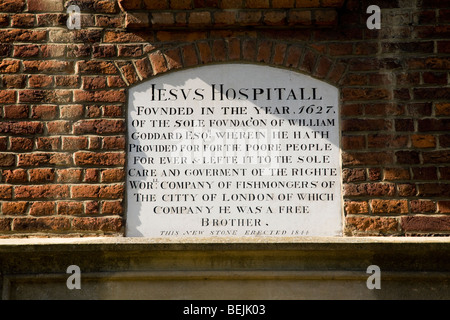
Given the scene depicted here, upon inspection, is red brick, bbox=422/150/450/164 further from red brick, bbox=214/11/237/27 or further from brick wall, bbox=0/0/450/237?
red brick, bbox=214/11/237/27

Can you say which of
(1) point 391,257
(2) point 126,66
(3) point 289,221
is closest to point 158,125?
(2) point 126,66

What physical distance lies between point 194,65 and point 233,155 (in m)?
0.60

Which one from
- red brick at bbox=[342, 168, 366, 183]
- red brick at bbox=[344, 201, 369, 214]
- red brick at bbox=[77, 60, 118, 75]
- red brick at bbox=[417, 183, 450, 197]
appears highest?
red brick at bbox=[77, 60, 118, 75]

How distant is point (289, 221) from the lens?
3.38 meters

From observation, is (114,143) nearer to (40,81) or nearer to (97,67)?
(97,67)

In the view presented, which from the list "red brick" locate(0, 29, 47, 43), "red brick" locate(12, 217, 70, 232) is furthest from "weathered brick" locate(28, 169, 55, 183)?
"red brick" locate(0, 29, 47, 43)

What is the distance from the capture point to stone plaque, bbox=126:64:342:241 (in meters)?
3.39

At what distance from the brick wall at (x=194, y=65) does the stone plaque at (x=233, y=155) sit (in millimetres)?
82

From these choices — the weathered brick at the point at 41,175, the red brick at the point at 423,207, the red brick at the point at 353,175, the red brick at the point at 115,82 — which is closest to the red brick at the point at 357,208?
the red brick at the point at 353,175

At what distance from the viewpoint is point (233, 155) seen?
3449 mm

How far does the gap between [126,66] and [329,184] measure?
1.40 metres

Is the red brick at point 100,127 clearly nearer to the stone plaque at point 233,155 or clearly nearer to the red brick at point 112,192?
the stone plaque at point 233,155

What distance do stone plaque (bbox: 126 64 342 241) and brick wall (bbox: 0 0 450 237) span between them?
0.08 m

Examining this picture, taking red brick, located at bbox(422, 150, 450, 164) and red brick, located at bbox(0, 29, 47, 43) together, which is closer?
red brick, located at bbox(422, 150, 450, 164)
